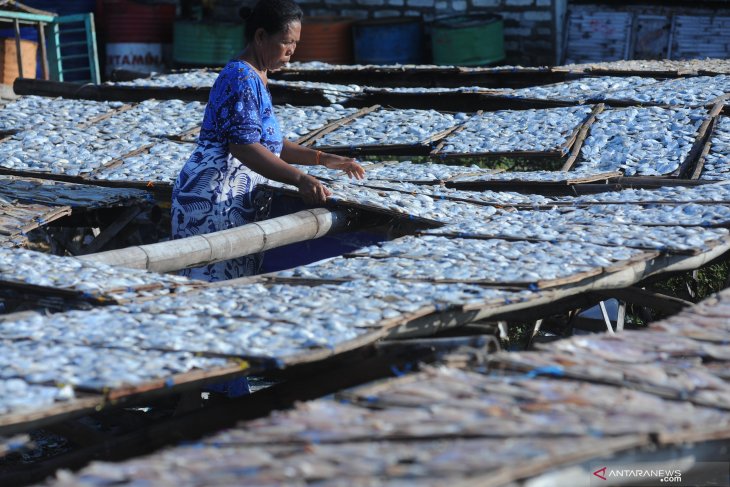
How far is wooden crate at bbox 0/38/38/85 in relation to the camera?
583 inches

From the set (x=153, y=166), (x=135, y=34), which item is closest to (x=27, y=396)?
(x=153, y=166)

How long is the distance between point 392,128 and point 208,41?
8.90 metres

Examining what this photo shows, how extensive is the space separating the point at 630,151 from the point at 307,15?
399 inches

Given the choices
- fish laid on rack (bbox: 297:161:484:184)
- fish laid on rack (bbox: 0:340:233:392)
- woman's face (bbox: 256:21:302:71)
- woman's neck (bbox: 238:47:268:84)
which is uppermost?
woman's face (bbox: 256:21:302:71)

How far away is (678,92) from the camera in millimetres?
8570

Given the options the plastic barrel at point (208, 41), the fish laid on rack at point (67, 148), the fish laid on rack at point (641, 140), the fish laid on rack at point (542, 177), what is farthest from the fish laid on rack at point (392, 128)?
the plastic barrel at point (208, 41)

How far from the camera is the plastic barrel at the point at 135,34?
16.9m

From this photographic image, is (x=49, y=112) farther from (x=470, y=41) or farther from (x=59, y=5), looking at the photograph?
(x=59, y=5)

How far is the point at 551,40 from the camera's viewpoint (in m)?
15.6

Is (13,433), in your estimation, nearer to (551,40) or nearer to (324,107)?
(324,107)

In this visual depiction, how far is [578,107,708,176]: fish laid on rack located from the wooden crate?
9460 millimetres

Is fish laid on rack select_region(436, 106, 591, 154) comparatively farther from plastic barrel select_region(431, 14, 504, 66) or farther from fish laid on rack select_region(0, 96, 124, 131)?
plastic barrel select_region(431, 14, 504, 66)

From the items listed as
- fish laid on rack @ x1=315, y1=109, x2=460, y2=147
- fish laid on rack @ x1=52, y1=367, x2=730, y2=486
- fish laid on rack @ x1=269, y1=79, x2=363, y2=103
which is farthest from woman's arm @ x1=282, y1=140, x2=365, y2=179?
fish laid on rack @ x1=269, y1=79, x2=363, y2=103

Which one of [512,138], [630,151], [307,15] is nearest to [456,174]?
[512,138]
